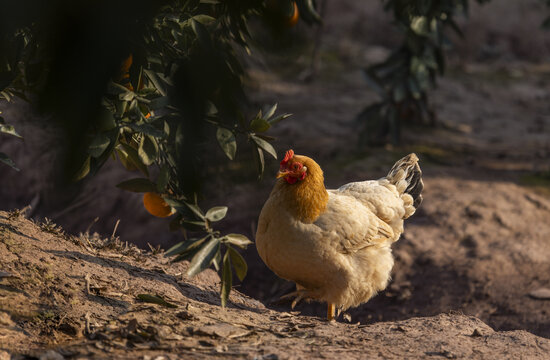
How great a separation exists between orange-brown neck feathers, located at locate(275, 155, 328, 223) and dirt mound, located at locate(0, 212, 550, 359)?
57 centimetres

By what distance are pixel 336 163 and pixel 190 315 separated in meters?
4.31

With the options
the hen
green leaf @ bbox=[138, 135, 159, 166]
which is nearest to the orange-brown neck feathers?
the hen

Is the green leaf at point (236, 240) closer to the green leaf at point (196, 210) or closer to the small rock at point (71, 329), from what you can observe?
the green leaf at point (196, 210)

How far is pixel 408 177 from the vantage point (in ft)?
13.9

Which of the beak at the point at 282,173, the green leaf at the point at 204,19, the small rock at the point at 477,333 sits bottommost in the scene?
the small rock at the point at 477,333

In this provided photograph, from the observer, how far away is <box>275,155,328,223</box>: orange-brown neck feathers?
315cm

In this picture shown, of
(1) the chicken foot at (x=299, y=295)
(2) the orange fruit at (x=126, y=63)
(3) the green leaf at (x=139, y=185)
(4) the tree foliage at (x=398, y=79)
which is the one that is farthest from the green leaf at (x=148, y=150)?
(4) the tree foliage at (x=398, y=79)

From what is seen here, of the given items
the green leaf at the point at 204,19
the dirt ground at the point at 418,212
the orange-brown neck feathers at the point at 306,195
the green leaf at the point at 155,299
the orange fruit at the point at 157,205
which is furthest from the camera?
the orange-brown neck feathers at the point at 306,195

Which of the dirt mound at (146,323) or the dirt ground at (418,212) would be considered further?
the dirt ground at (418,212)

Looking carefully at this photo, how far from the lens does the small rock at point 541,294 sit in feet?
14.4

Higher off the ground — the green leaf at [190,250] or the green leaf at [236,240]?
the green leaf at [236,240]

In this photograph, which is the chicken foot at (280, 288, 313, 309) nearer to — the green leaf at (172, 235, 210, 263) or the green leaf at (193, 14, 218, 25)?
the green leaf at (172, 235, 210, 263)

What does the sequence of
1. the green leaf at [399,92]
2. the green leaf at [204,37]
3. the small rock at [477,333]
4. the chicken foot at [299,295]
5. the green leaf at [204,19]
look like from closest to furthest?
1. the green leaf at [204,37]
2. the green leaf at [204,19]
3. the small rock at [477,333]
4. the chicken foot at [299,295]
5. the green leaf at [399,92]

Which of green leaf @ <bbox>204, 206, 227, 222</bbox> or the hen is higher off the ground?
green leaf @ <bbox>204, 206, 227, 222</bbox>
